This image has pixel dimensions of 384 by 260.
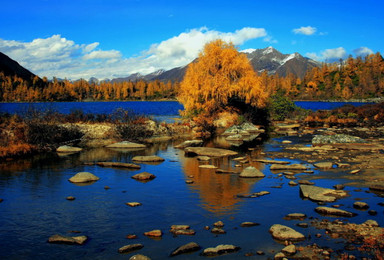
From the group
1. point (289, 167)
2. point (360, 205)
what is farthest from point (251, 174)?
point (360, 205)

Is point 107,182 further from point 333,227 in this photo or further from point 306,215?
point 333,227

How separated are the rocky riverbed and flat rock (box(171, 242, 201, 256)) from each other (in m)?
0.02

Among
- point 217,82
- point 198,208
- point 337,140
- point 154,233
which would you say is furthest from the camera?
point 217,82

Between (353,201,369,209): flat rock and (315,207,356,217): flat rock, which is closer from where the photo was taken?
(315,207,356,217): flat rock

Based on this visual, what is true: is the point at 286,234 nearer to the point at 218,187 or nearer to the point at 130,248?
the point at 130,248

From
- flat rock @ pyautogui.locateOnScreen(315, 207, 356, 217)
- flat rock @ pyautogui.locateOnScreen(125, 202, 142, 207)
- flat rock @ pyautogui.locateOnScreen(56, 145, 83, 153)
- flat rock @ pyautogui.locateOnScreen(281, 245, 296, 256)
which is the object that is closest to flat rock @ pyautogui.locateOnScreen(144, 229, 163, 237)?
flat rock @ pyautogui.locateOnScreen(125, 202, 142, 207)

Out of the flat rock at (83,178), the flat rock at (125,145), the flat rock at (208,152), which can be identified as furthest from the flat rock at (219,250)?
the flat rock at (125,145)

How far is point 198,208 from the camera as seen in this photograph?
1134 centimetres

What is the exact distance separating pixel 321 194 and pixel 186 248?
645 centimetres

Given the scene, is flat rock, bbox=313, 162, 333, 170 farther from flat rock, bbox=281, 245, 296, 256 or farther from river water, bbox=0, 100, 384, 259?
flat rock, bbox=281, 245, 296, 256

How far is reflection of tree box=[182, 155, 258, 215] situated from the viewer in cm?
1164

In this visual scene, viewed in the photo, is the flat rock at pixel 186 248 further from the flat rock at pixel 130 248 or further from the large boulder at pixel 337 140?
the large boulder at pixel 337 140

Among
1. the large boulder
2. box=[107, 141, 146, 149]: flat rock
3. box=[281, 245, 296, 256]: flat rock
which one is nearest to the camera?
box=[281, 245, 296, 256]: flat rock

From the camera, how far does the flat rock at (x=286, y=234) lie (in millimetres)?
8664
